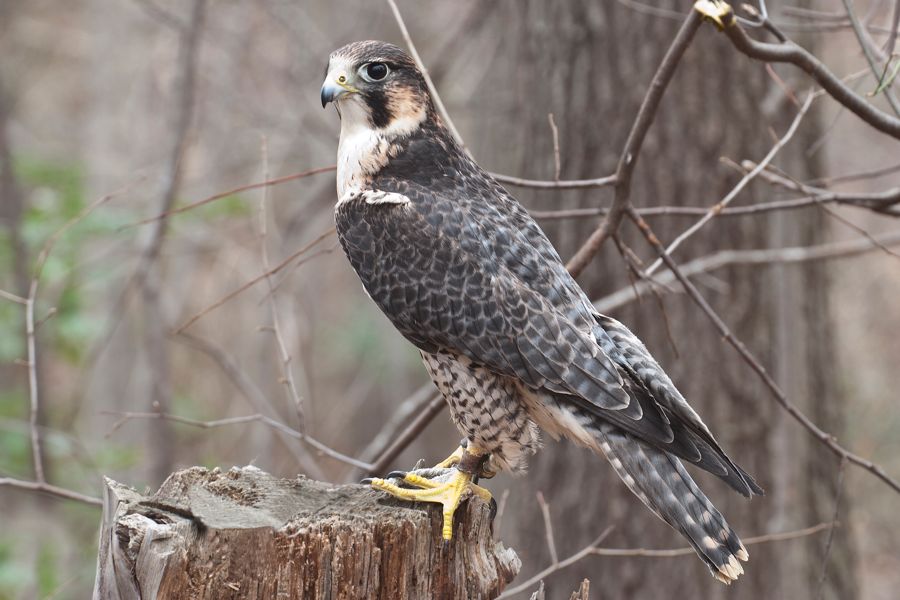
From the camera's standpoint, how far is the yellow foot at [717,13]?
2.66 metres

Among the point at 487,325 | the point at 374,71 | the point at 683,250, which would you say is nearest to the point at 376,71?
the point at 374,71

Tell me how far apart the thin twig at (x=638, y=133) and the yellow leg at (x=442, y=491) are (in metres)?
0.86

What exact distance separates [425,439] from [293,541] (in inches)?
356

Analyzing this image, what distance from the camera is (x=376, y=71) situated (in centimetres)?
360

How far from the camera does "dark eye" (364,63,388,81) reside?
11.7 feet

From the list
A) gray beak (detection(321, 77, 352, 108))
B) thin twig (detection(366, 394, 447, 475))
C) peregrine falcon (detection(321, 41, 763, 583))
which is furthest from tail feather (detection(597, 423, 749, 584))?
gray beak (detection(321, 77, 352, 108))

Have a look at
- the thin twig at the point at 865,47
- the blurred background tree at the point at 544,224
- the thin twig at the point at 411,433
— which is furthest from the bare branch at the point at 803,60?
the thin twig at the point at 411,433

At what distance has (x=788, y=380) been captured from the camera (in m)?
5.32

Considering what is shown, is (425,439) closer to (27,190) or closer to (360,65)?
(27,190)

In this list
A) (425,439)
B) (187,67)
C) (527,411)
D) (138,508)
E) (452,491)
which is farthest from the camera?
(425,439)

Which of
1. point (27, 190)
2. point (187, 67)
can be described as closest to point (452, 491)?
point (187, 67)

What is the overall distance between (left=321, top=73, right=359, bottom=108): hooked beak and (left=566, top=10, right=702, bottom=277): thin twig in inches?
39.1

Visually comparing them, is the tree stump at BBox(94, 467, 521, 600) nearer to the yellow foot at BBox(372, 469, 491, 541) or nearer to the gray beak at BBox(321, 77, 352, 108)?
the yellow foot at BBox(372, 469, 491, 541)

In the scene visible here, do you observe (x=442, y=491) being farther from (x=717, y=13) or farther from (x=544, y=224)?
(x=544, y=224)
